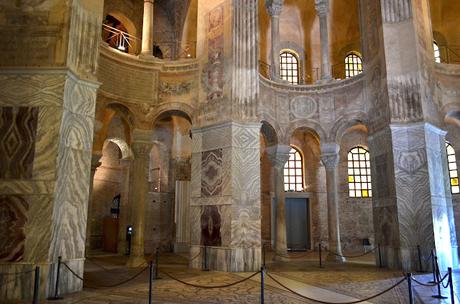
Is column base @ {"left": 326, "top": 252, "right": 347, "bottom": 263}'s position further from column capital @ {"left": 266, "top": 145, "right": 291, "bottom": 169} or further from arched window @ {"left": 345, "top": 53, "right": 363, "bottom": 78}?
arched window @ {"left": 345, "top": 53, "right": 363, "bottom": 78}

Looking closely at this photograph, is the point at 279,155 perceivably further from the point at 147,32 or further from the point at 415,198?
the point at 147,32

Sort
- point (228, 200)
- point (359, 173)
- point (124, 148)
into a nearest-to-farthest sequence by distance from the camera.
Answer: point (228, 200) < point (124, 148) < point (359, 173)

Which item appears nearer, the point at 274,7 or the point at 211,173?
the point at 211,173

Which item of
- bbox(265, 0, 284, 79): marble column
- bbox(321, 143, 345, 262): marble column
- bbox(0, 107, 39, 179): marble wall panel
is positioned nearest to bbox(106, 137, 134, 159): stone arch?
bbox(265, 0, 284, 79): marble column

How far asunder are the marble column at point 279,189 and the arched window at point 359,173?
6.85 meters

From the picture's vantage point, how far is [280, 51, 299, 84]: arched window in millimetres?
21344

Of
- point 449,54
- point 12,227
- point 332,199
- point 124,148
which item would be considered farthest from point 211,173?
point 449,54

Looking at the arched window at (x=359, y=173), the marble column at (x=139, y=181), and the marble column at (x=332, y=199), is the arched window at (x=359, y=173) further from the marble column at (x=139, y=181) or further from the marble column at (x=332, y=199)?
the marble column at (x=139, y=181)

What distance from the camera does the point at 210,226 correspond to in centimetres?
1225

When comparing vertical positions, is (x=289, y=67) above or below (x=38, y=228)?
above

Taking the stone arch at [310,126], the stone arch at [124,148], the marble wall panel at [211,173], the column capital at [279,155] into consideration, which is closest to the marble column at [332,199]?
the stone arch at [310,126]

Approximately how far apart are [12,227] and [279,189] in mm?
10724

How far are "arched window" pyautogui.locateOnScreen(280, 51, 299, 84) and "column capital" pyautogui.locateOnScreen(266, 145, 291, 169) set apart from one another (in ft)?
20.5

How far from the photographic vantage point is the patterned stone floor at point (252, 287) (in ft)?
24.4
